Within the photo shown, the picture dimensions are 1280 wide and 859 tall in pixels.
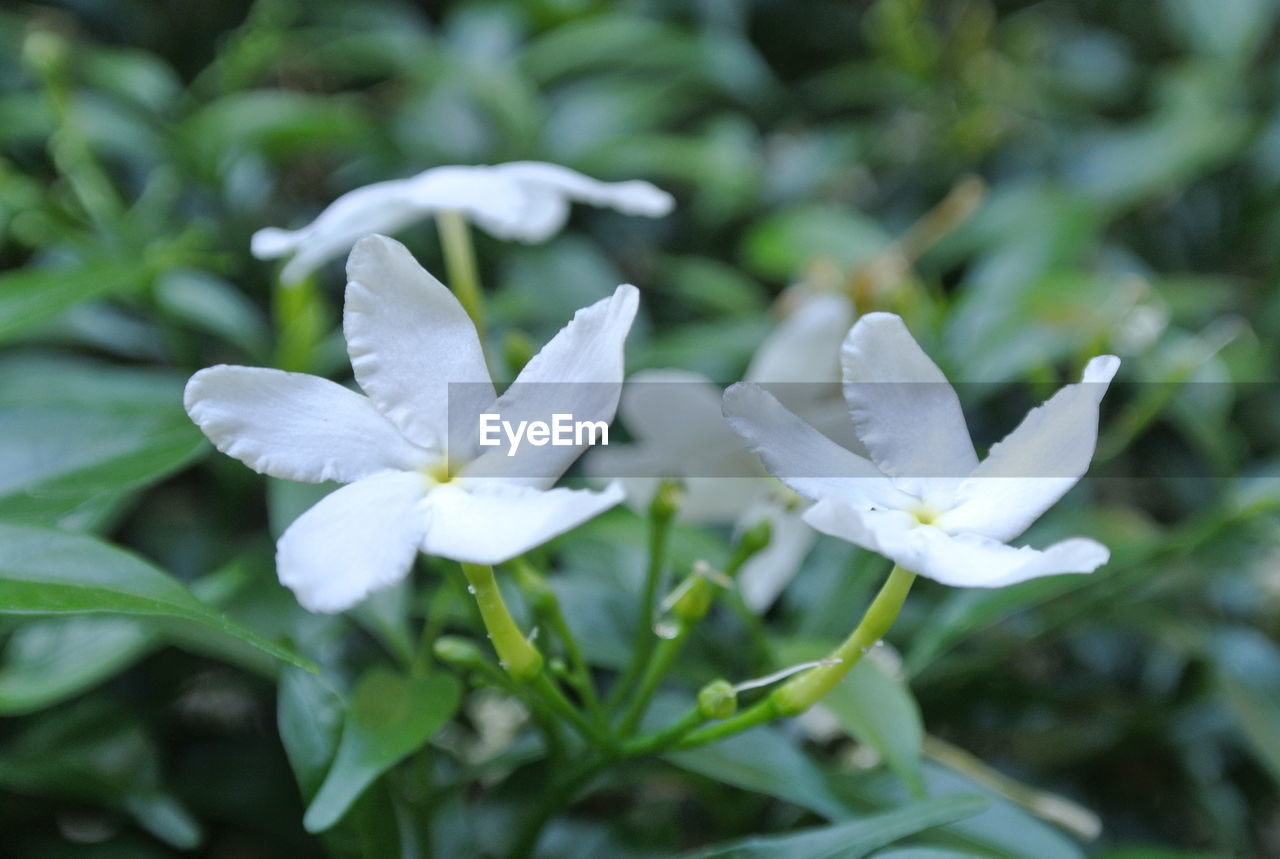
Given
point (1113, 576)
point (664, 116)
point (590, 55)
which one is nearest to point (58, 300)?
point (1113, 576)

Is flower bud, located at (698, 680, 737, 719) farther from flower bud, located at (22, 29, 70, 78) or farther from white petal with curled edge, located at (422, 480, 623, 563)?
flower bud, located at (22, 29, 70, 78)

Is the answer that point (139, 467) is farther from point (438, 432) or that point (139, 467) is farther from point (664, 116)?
point (664, 116)

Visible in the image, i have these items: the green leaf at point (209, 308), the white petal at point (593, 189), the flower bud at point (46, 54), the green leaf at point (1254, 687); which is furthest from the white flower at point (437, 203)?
the green leaf at point (1254, 687)

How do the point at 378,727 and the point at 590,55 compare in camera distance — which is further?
the point at 590,55

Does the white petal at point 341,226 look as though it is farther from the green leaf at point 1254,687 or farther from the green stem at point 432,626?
the green leaf at point 1254,687

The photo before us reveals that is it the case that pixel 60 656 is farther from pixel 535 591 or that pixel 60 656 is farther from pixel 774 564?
pixel 774 564

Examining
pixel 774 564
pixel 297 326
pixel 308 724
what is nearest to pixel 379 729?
pixel 308 724
